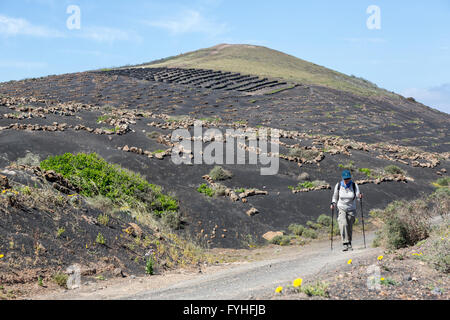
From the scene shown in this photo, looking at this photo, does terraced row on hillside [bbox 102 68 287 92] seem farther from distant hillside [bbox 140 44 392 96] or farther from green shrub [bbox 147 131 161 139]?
green shrub [bbox 147 131 161 139]

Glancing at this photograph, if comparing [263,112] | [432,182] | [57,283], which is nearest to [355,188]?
[57,283]

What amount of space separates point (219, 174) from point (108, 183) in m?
6.36

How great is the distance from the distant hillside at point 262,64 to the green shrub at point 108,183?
66.7 metres

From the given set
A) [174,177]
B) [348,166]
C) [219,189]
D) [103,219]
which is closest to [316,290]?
[103,219]

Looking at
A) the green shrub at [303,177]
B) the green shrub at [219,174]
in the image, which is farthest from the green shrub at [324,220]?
the green shrub at [219,174]

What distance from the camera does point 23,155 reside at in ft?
58.1

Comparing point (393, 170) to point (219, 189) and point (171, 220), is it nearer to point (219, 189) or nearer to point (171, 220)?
point (219, 189)

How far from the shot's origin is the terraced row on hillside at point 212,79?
67750 mm

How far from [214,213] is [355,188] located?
737 cm

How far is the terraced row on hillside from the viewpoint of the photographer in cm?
6775

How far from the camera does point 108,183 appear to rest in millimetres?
14625

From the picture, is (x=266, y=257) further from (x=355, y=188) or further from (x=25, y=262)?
(x=25, y=262)

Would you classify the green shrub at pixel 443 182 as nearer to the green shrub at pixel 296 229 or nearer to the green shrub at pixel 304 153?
the green shrub at pixel 304 153

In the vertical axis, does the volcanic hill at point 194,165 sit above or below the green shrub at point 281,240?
above
